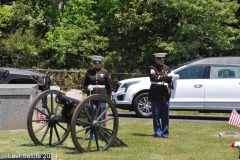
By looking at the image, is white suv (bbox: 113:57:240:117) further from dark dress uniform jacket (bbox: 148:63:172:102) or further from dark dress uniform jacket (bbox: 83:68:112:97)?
dark dress uniform jacket (bbox: 83:68:112:97)

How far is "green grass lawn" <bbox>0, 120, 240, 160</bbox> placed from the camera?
1031cm

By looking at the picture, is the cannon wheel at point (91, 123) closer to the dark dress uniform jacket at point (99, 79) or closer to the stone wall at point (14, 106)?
the dark dress uniform jacket at point (99, 79)

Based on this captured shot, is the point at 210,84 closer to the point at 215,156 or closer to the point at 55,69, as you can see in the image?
the point at 215,156

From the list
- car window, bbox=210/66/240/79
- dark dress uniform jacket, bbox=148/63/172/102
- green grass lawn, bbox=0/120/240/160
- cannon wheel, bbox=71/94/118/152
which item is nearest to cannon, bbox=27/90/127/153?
cannon wheel, bbox=71/94/118/152

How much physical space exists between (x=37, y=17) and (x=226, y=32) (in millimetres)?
9559

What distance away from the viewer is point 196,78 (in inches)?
677

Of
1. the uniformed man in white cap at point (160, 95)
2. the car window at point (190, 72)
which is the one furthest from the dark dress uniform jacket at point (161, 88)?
the car window at point (190, 72)

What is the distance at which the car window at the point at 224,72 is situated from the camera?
17.2m

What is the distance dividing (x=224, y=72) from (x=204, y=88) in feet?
2.46

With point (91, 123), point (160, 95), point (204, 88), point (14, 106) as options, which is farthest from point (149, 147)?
point (204, 88)

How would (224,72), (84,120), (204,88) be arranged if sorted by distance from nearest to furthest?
(84,120)
(204,88)
(224,72)

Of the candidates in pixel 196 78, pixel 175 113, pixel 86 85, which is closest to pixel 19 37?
pixel 175 113

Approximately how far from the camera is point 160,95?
42.1ft

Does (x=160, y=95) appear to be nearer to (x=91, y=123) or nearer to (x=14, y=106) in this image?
(x=91, y=123)
